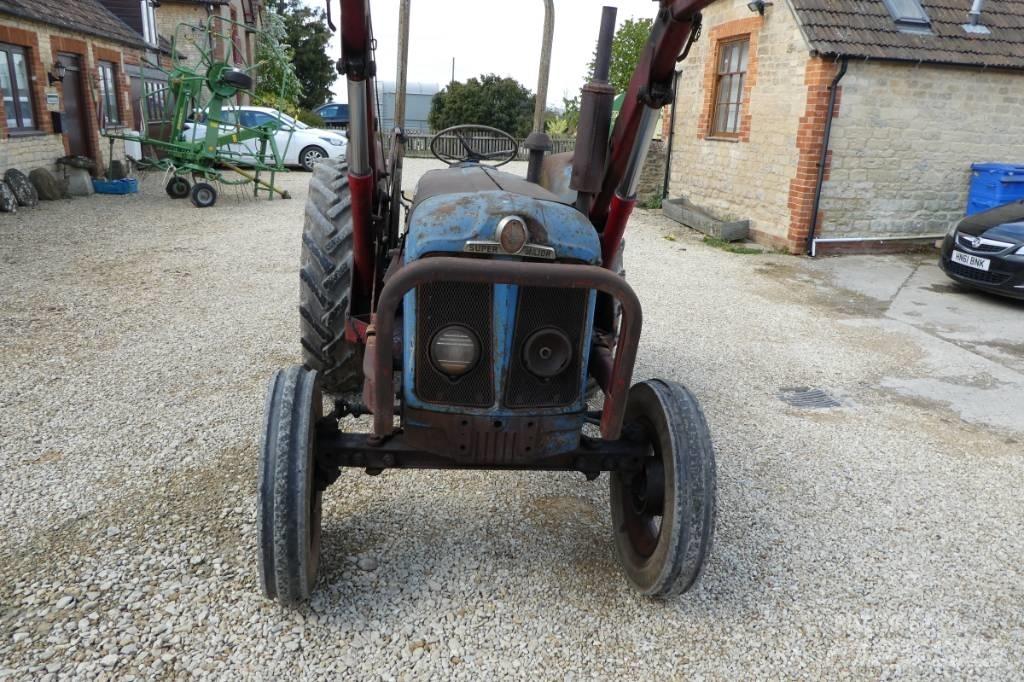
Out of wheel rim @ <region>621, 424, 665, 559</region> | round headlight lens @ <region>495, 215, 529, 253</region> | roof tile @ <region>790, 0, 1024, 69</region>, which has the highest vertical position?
roof tile @ <region>790, 0, 1024, 69</region>

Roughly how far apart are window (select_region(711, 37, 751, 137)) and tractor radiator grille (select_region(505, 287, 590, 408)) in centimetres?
926

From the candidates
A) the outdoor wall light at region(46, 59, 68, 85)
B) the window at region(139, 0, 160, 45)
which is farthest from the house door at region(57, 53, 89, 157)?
the window at region(139, 0, 160, 45)

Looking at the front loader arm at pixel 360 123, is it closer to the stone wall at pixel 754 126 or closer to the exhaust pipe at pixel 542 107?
the exhaust pipe at pixel 542 107

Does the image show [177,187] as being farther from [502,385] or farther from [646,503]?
[646,503]

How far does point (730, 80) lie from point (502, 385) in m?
10.1

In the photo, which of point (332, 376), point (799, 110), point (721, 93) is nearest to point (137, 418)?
point (332, 376)

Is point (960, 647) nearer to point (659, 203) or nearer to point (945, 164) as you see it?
point (945, 164)

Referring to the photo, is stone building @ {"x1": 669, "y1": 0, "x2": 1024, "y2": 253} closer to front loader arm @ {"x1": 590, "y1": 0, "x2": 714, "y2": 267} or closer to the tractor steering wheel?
the tractor steering wheel

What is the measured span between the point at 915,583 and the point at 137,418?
3721 millimetres

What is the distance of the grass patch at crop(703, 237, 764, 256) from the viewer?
9664mm

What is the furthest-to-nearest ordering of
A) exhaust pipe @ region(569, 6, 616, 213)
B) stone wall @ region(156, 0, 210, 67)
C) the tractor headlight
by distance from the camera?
stone wall @ region(156, 0, 210, 67) → exhaust pipe @ region(569, 6, 616, 213) → the tractor headlight

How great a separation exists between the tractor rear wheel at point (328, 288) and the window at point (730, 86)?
27.3 ft

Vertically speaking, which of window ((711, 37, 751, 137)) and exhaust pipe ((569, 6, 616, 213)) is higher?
window ((711, 37, 751, 137))

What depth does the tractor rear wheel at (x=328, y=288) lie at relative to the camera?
366 centimetres
